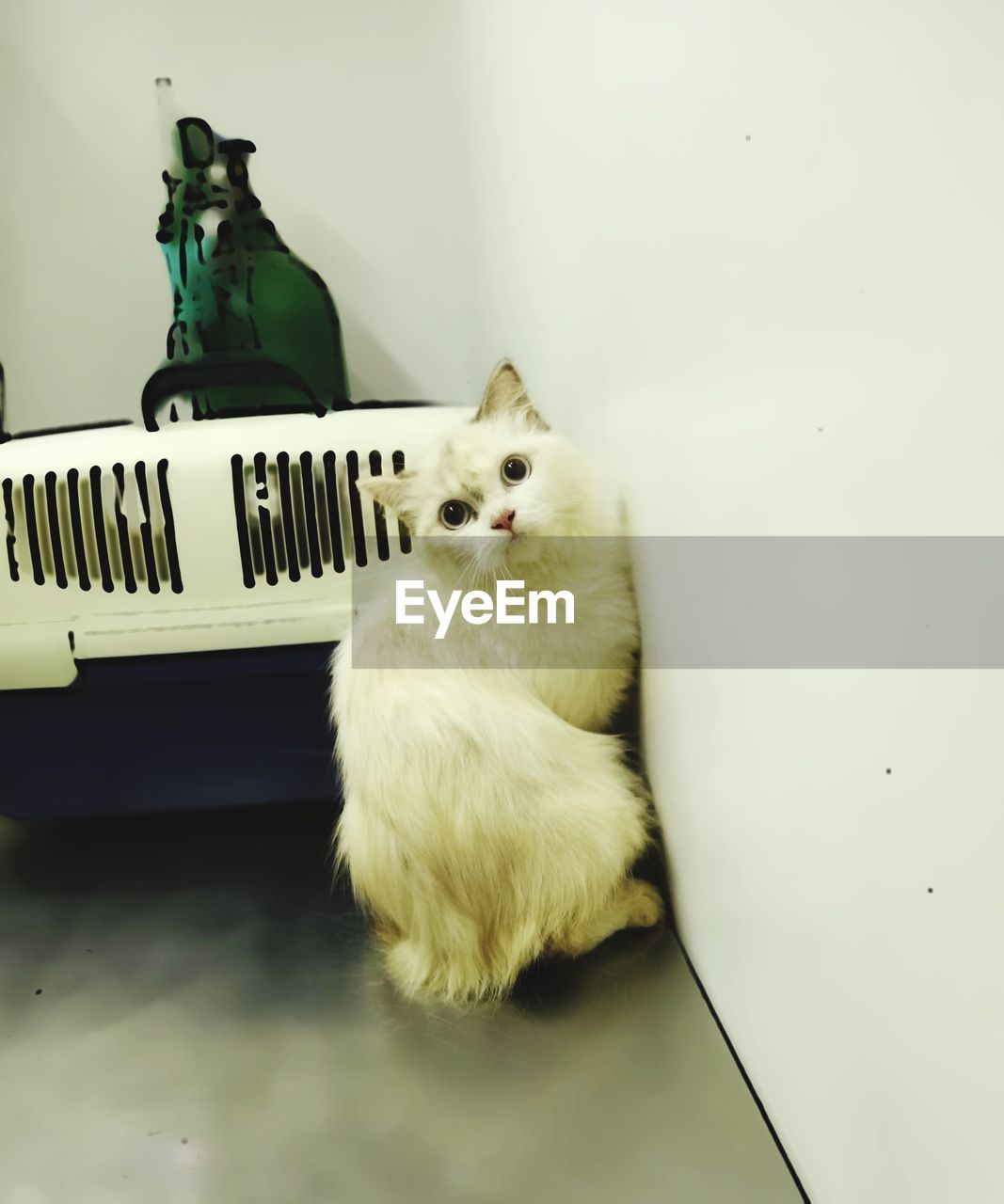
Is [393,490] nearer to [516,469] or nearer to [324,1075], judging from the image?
[516,469]

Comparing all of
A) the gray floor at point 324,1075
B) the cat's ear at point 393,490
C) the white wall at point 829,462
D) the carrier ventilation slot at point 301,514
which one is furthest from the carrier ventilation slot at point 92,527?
the white wall at point 829,462

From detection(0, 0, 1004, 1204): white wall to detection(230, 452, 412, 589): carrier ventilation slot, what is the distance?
0.23 metres

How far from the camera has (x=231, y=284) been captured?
118 centimetres

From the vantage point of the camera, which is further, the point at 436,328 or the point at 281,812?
the point at 436,328

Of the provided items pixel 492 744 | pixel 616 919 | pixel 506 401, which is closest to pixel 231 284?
pixel 506 401

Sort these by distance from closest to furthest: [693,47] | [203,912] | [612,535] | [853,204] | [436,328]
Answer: [853,204] → [693,47] → [612,535] → [203,912] → [436,328]

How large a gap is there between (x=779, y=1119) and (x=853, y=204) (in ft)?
1.60

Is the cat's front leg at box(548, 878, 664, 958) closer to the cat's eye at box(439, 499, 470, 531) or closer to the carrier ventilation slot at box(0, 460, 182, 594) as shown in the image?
the cat's eye at box(439, 499, 470, 531)

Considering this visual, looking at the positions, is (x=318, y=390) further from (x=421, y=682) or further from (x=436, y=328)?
(x=421, y=682)

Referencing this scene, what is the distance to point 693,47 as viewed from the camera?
472 mm

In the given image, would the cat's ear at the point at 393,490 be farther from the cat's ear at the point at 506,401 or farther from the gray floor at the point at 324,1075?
the gray floor at the point at 324,1075

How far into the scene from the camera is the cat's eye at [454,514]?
0.69 m

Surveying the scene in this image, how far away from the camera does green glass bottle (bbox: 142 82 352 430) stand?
1158 millimetres

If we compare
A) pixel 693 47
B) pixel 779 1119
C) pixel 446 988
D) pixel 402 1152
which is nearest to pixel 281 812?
pixel 446 988
